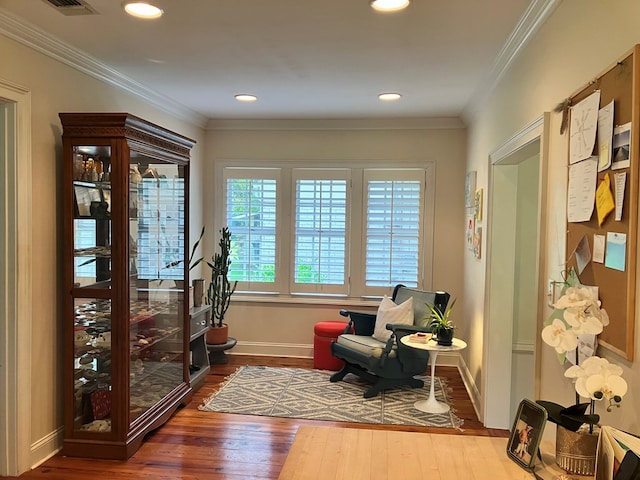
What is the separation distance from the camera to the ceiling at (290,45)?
2.47m

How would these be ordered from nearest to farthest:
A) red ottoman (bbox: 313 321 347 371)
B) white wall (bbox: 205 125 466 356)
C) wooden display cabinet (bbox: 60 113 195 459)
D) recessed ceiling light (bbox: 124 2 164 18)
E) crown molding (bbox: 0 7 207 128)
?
recessed ceiling light (bbox: 124 2 164 18), crown molding (bbox: 0 7 207 128), wooden display cabinet (bbox: 60 113 195 459), red ottoman (bbox: 313 321 347 371), white wall (bbox: 205 125 466 356)

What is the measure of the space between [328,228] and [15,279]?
125 inches

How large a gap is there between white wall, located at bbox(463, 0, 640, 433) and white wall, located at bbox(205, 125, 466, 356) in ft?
5.80

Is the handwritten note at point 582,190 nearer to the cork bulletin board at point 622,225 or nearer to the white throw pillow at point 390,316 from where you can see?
the cork bulletin board at point 622,225

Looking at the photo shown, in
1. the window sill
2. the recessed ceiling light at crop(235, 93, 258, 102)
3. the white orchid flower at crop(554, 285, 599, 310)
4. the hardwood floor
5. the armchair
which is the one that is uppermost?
the recessed ceiling light at crop(235, 93, 258, 102)

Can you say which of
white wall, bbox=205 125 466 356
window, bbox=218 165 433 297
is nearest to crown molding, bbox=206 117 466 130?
white wall, bbox=205 125 466 356

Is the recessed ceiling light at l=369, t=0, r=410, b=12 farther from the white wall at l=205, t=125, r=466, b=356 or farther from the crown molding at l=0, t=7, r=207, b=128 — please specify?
the white wall at l=205, t=125, r=466, b=356

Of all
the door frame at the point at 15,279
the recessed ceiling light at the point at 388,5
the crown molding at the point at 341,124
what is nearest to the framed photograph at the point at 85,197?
the door frame at the point at 15,279

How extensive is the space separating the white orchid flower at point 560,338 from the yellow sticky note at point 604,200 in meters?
0.42

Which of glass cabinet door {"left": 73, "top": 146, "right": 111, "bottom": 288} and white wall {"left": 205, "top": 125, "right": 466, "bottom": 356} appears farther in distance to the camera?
white wall {"left": 205, "top": 125, "right": 466, "bottom": 356}

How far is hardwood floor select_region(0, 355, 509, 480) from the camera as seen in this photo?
290 cm

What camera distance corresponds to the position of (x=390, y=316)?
4547mm

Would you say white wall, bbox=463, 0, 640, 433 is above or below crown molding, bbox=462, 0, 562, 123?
below

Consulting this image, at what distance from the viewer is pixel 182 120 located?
4902 millimetres
